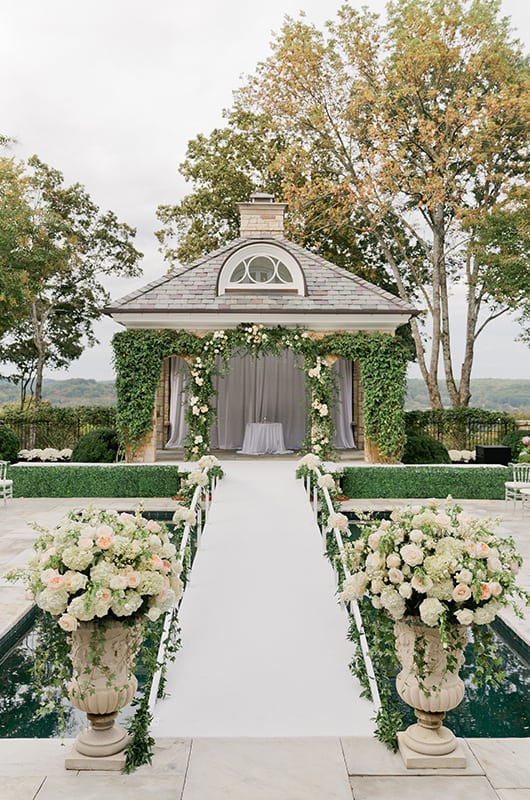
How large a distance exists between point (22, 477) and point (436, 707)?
12461mm

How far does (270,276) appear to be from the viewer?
16562mm

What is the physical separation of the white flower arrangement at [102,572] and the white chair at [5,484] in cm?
1011

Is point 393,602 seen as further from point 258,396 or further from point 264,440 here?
point 258,396

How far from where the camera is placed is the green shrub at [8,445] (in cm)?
1845

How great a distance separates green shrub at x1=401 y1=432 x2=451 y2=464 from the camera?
17109 millimetres

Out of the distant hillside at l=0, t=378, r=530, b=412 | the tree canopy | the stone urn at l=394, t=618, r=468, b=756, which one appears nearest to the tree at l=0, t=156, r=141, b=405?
the tree canopy

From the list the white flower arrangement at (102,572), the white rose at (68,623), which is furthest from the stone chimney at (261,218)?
the white rose at (68,623)

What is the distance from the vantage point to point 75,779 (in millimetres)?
3863

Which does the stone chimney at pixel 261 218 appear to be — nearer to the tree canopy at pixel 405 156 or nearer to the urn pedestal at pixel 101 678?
the tree canopy at pixel 405 156

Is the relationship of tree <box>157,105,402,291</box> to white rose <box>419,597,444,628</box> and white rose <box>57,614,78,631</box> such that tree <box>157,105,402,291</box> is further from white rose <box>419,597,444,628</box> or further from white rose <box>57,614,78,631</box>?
white rose <box>57,614,78,631</box>

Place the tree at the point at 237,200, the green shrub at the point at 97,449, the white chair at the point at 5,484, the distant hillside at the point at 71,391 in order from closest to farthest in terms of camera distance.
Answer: the white chair at the point at 5,484, the green shrub at the point at 97,449, the tree at the point at 237,200, the distant hillside at the point at 71,391

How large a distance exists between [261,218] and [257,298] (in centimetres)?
465

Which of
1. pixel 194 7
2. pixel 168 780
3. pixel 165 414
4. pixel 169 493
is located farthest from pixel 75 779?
pixel 194 7

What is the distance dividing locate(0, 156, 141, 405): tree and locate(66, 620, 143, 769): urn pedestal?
2504 cm
